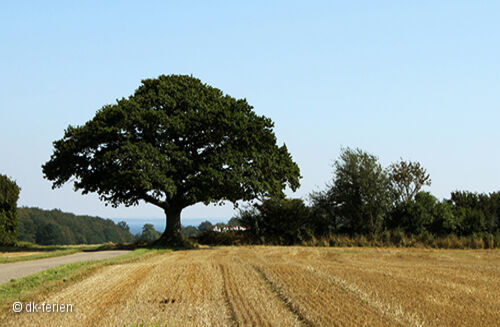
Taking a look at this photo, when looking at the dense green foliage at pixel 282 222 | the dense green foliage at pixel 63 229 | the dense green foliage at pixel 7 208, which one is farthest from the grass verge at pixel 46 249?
Result: the dense green foliage at pixel 63 229

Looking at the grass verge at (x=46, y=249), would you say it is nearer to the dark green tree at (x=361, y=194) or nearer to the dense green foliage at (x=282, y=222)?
the dense green foliage at (x=282, y=222)

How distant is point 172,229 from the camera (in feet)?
103

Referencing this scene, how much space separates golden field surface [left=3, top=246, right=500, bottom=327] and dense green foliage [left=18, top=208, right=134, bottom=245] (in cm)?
6948

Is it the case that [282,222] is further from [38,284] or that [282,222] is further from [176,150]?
[38,284]

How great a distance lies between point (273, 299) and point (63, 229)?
3296 inches

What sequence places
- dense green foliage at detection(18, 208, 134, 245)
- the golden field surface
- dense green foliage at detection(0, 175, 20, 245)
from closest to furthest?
the golden field surface
dense green foliage at detection(0, 175, 20, 245)
dense green foliage at detection(18, 208, 134, 245)

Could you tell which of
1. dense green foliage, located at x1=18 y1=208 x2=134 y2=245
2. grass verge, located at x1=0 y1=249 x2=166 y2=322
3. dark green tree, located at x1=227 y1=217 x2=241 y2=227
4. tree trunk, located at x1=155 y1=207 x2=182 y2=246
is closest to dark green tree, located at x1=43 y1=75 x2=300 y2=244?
tree trunk, located at x1=155 y1=207 x2=182 y2=246

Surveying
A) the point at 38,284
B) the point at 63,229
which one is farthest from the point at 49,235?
the point at 38,284

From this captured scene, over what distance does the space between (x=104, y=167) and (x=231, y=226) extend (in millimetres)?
11651

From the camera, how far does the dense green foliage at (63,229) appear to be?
255 feet

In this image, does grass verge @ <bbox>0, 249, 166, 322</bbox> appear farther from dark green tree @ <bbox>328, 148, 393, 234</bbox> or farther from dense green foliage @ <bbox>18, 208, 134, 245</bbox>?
dense green foliage @ <bbox>18, 208, 134, 245</bbox>

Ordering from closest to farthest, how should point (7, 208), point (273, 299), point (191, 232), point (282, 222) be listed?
point (273, 299), point (7, 208), point (282, 222), point (191, 232)

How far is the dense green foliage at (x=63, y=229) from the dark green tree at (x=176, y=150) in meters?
51.9

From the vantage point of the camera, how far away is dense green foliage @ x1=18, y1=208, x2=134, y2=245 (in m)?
77.6
